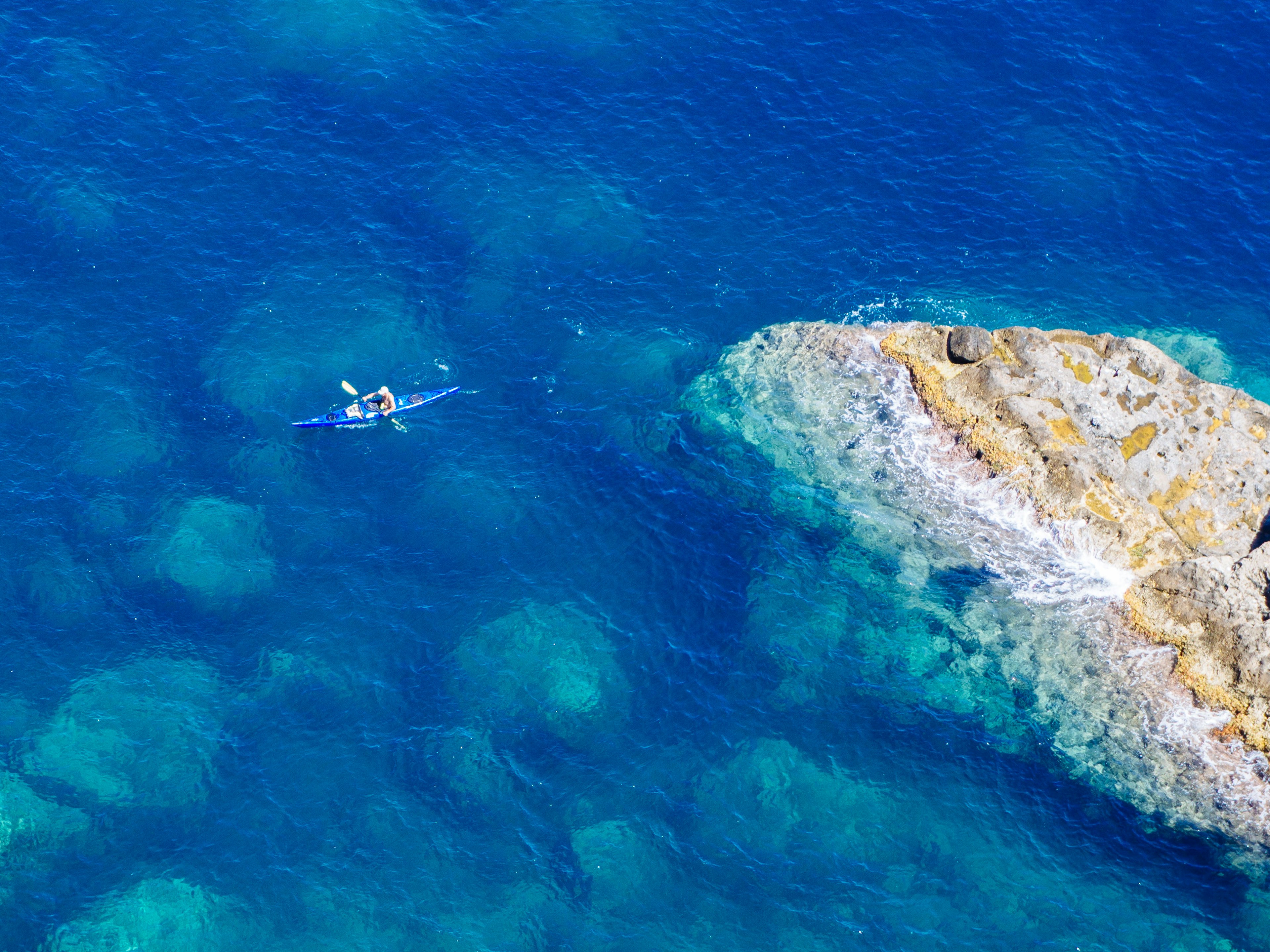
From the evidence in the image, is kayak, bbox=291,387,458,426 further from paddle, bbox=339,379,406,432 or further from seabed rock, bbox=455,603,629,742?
seabed rock, bbox=455,603,629,742

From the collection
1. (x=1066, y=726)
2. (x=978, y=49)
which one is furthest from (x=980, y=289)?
(x=1066, y=726)

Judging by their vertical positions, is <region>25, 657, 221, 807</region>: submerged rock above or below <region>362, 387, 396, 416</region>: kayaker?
below

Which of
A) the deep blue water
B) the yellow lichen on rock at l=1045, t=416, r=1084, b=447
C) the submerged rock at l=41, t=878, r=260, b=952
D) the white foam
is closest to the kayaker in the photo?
the deep blue water

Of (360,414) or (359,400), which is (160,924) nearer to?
(360,414)

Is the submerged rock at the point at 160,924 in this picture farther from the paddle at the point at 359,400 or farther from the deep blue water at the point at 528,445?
the paddle at the point at 359,400

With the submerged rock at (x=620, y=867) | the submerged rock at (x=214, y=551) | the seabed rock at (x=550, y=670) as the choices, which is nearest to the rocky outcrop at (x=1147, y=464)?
the seabed rock at (x=550, y=670)

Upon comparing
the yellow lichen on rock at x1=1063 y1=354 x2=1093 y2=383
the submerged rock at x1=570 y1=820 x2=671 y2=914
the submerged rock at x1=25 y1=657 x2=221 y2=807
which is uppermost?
the yellow lichen on rock at x1=1063 y1=354 x2=1093 y2=383

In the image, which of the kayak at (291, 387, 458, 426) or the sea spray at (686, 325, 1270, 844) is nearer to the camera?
the sea spray at (686, 325, 1270, 844)

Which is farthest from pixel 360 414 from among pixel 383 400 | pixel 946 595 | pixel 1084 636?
pixel 1084 636
